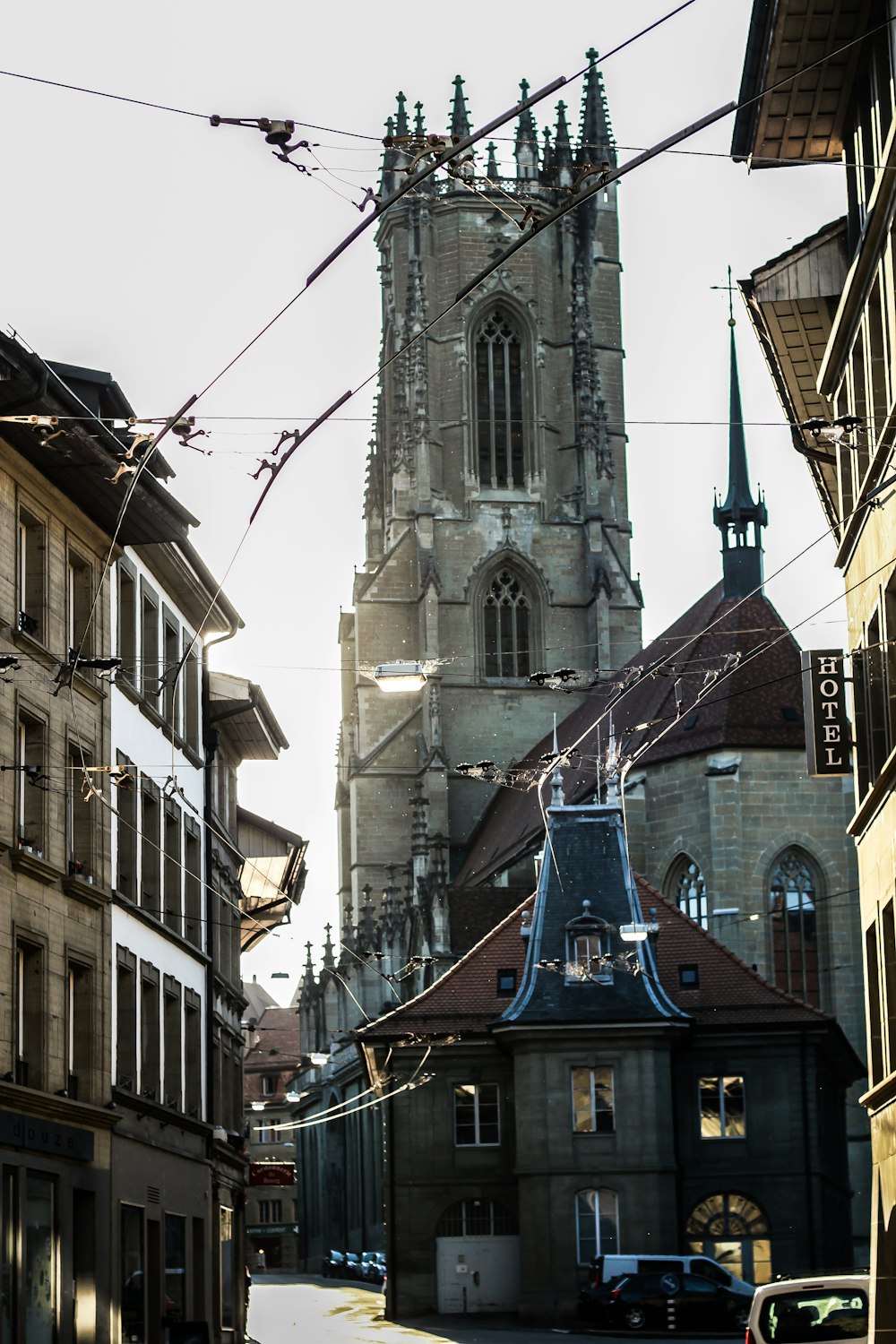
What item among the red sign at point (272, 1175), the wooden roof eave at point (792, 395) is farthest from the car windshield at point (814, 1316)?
the red sign at point (272, 1175)

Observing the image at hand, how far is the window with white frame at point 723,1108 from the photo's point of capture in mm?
46219

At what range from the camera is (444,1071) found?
47.9 meters

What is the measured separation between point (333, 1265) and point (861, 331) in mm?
65978

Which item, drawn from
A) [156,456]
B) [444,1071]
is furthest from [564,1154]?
[156,456]

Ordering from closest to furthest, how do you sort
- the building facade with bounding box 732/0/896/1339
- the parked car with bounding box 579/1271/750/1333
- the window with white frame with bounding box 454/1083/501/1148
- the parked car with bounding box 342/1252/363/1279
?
the building facade with bounding box 732/0/896/1339, the parked car with bounding box 579/1271/750/1333, the window with white frame with bounding box 454/1083/501/1148, the parked car with bounding box 342/1252/363/1279

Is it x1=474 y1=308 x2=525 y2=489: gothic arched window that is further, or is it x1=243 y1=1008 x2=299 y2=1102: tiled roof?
x1=243 y1=1008 x2=299 y2=1102: tiled roof

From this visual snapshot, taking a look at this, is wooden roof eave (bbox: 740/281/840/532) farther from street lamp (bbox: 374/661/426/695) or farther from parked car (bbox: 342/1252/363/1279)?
parked car (bbox: 342/1252/363/1279)

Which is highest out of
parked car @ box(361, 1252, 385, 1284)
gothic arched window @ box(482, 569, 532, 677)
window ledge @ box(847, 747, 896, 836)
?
gothic arched window @ box(482, 569, 532, 677)

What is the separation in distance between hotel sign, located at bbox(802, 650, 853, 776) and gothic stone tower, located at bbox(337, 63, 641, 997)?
2113 inches

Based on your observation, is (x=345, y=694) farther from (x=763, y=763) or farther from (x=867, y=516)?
(x=867, y=516)

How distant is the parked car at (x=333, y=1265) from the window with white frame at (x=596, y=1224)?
3500cm

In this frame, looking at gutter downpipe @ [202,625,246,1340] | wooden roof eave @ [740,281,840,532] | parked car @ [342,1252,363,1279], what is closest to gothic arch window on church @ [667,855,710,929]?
parked car @ [342,1252,363,1279]

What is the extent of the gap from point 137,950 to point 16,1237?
6479 mm

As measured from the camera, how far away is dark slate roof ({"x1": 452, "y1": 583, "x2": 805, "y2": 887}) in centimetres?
5991
